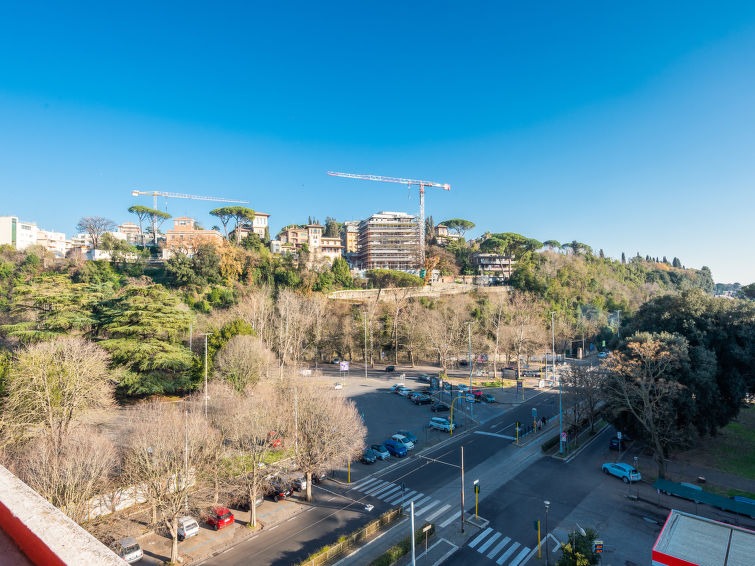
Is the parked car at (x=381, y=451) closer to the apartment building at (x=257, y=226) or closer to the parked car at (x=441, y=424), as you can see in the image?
the parked car at (x=441, y=424)

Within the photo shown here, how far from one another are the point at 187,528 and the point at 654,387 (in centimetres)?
2915

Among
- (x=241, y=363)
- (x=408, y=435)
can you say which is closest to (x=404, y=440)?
(x=408, y=435)

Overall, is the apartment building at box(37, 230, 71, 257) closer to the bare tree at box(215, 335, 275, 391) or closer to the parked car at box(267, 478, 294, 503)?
the bare tree at box(215, 335, 275, 391)

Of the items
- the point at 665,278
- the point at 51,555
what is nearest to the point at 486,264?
the point at 665,278

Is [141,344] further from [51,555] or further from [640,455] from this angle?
[640,455]

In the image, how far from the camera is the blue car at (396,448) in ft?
101

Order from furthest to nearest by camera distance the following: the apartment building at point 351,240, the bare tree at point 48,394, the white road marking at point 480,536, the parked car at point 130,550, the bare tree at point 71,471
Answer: the apartment building at point 351,240, the bare tree at point 48,394, the white road marking at point 480,536, the parked car at point 130,550, the bare tree at point 71,471

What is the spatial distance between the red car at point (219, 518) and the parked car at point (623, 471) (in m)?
24.5

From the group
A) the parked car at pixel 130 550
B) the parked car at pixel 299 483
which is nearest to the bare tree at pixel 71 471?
the parked car at pixel 130 550

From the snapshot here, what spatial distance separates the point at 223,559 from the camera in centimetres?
1902

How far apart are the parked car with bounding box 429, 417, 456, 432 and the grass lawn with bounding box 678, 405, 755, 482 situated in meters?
17.3

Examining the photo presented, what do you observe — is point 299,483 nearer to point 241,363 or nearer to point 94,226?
point 241,363

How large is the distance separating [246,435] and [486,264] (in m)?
85.9

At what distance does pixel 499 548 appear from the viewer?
19453mm
